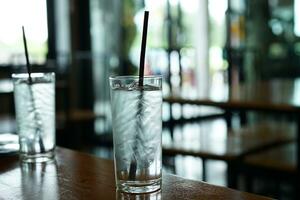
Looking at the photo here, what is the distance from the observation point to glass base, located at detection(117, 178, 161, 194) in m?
0.72

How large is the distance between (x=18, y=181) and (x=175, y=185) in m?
0.29

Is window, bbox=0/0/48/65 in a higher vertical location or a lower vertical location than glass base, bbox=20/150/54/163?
higher

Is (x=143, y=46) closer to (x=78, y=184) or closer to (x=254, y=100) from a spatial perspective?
(x=78, y=184)

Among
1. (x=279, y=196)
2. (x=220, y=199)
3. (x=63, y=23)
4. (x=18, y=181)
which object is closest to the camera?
(x=220, y=199)

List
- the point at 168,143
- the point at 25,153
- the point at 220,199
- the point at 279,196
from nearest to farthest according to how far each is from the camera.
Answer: the point at 220,199, the point at 25,153, the point at 168,143, the point at 279,196

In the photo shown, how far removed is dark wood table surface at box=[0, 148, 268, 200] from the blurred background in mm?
3962

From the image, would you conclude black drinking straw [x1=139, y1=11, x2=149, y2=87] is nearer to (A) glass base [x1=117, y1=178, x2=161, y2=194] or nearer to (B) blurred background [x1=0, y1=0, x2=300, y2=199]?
(A) glass base [x1=117, y1=178, x2=161, y2=194]

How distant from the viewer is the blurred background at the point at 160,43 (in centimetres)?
513

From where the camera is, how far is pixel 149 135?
2.45 ft

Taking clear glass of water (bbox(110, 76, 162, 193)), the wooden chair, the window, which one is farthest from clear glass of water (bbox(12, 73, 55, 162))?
the window

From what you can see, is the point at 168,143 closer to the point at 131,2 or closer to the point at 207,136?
the point at 207,136

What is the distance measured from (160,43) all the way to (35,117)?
4.74 m

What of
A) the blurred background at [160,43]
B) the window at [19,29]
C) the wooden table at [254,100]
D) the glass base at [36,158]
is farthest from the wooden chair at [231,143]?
the window at [19,29]

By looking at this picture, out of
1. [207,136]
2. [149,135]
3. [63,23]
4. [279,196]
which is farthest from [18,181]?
[63,23]
